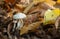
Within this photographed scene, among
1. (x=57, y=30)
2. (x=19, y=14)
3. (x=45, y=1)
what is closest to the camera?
(x=57, y=30)

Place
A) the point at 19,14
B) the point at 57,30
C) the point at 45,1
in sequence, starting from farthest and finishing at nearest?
1. the point at 45,1
2. the point at 19,14
3. the point at 57,30

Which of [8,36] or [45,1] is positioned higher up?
[45,1]

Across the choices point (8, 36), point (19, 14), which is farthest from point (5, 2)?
point (8, 36)

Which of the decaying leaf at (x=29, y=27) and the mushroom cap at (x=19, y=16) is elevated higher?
the mushroom cap at (x=19, y=16)

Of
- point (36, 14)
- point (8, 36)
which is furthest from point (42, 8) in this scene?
point (8, 36)

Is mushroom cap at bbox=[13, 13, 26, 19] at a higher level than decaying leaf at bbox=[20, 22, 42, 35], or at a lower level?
higher

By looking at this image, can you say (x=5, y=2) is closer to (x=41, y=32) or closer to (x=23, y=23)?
(x=23, y=23)

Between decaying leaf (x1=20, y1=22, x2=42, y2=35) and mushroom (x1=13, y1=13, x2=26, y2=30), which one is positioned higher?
mushroom (x1=13, y1=13, x2=26, y2=30)

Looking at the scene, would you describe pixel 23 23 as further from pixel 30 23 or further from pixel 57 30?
pixel 57 30

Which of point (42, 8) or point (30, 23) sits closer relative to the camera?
point (30, 23)

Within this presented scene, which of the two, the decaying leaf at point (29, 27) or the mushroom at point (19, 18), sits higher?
the mushroom at point (19, 18)
